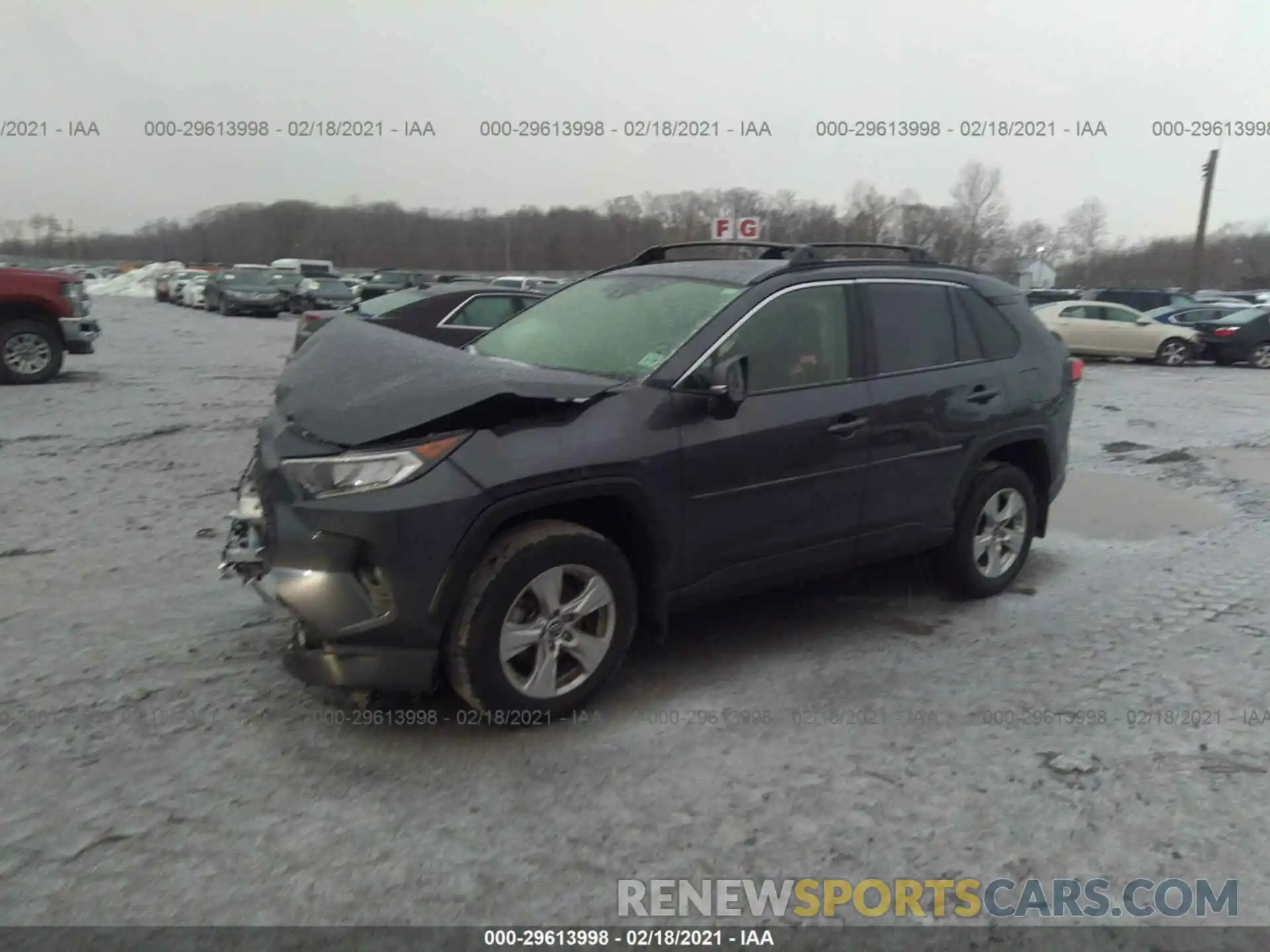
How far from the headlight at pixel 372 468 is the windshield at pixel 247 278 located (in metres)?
32.8

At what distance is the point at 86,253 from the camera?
338 ft

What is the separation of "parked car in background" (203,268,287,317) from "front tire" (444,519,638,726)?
1288 inches

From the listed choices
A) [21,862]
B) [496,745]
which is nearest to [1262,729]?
[496,745]

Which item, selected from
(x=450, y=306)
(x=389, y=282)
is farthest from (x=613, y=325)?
(x=389, y=282)

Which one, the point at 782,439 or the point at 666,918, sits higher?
the point at 782,439

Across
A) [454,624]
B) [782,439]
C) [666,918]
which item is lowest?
[666,918]

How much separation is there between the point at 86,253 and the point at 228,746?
115998 millimetres

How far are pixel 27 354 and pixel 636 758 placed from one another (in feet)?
40.6

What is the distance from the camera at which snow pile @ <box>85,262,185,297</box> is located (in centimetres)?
5859

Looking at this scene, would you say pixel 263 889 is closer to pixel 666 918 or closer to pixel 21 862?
pixel 21 862

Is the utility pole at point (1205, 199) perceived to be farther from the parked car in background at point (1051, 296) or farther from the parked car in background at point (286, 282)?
the parked car in background at point (286, 282)

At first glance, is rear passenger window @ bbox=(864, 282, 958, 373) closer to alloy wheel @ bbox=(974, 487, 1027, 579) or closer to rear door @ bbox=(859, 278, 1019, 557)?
rear door @ bbox=(859, 278, 1019, 557)


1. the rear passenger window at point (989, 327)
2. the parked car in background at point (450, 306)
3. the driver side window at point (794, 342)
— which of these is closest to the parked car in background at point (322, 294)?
the parked car in background at point (450, 306)

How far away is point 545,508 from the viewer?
12.4 ft
